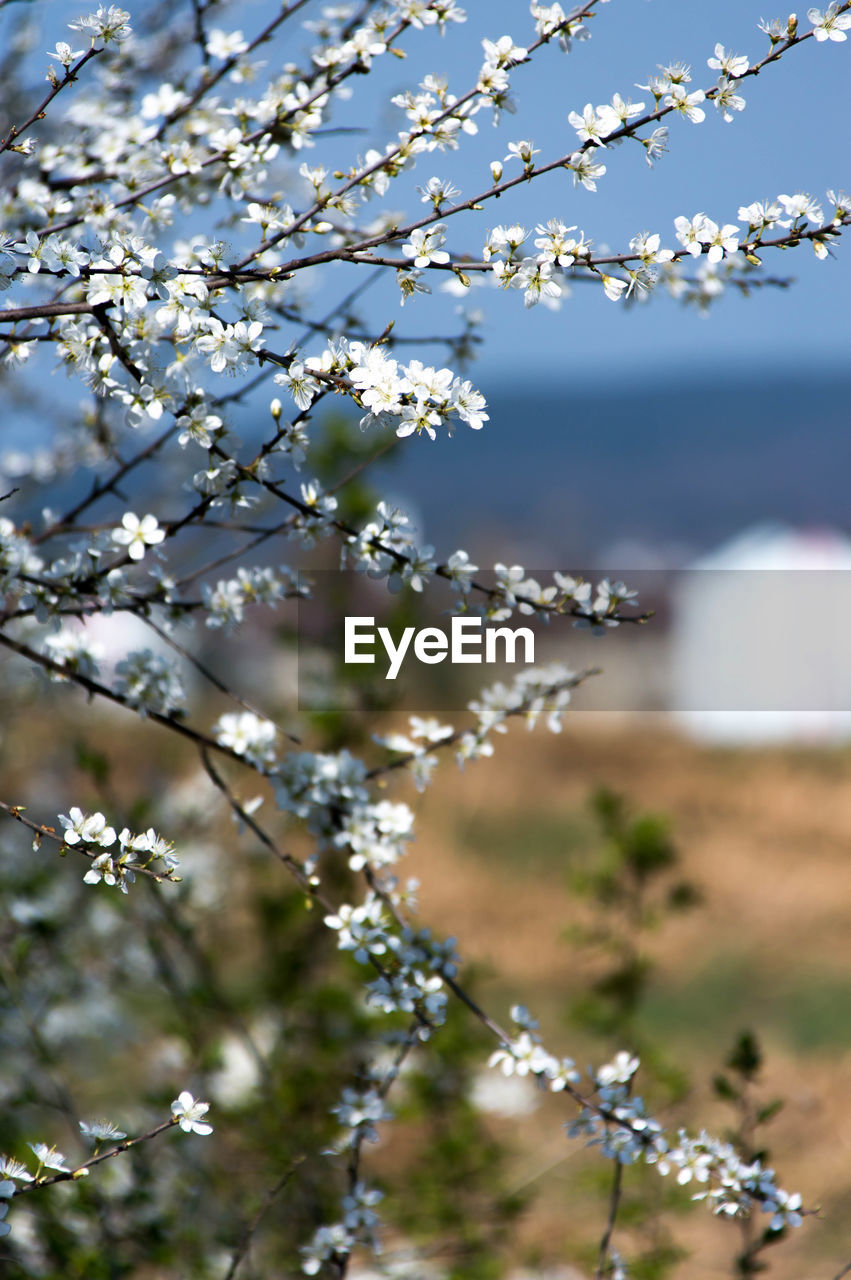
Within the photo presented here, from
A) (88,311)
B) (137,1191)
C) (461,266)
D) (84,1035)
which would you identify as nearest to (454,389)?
(461,266)

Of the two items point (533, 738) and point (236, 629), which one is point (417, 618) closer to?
point (236, 629)

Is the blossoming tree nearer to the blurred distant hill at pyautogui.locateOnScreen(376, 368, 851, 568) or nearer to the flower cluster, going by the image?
the flower cluster

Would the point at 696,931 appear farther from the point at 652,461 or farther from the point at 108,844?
the point at 652,461

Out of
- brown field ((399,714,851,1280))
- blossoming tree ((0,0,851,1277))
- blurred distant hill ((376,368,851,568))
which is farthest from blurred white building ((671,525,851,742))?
blurred distant hill ((376,368,851,568))

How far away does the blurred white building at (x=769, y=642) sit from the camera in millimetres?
16969

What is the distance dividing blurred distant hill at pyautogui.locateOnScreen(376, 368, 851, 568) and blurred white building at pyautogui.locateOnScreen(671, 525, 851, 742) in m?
39.1

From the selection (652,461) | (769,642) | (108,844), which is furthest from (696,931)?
(652,461)

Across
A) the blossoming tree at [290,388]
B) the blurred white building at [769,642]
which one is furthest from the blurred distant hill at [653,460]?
the blossoming tree at [290,388]

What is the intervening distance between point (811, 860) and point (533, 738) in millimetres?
4584

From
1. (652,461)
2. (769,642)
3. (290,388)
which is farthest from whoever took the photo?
(652,461)

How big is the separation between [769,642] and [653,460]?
96859 mm

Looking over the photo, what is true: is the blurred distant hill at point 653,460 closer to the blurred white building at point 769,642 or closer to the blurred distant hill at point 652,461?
the blurred distant hill at point 652,461

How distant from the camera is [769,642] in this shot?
1909 cm

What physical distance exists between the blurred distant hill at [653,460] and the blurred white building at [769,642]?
3907 cm
